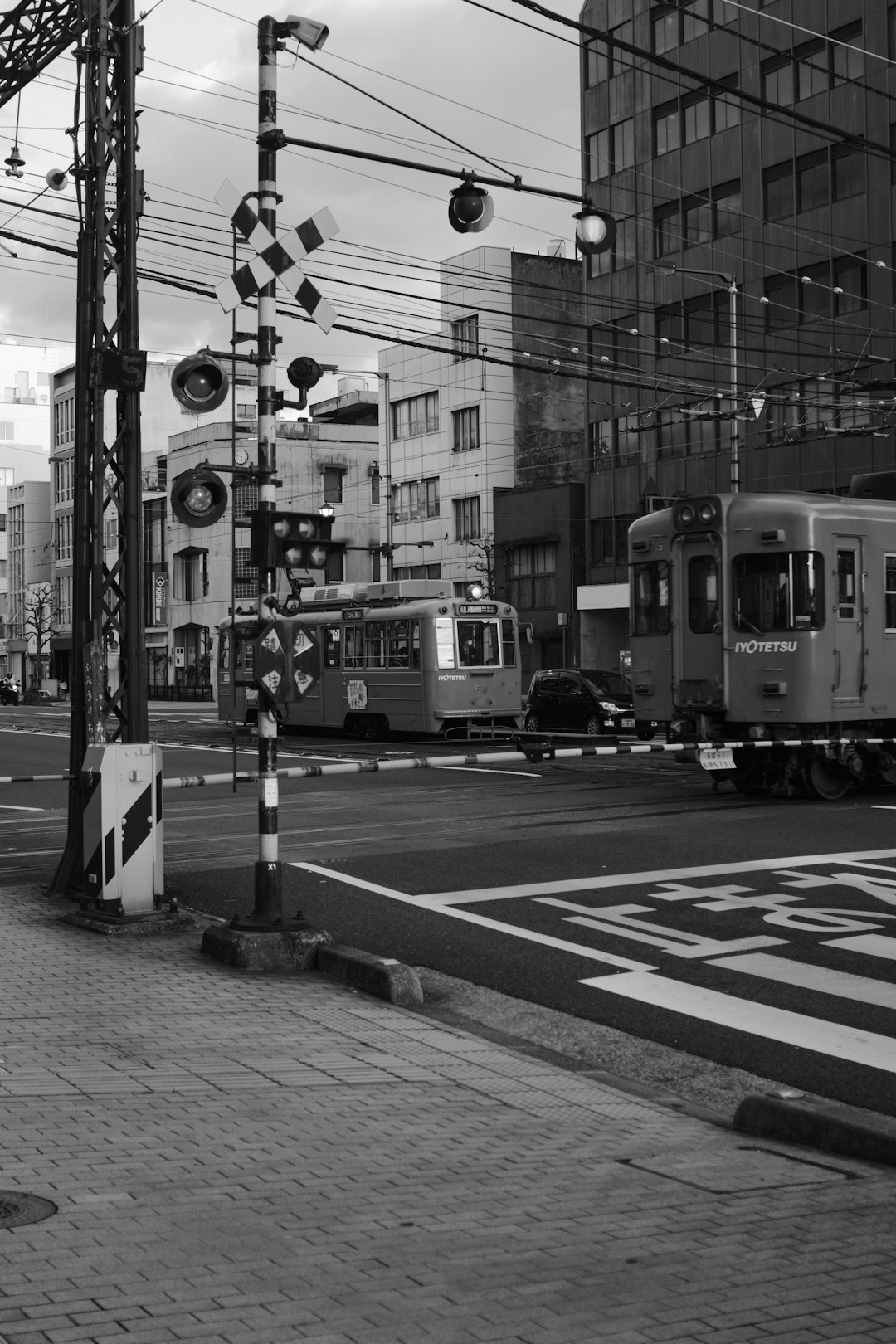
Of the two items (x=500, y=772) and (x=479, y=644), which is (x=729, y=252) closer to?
(x=479, y=644)

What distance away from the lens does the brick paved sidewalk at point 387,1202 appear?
164 inches

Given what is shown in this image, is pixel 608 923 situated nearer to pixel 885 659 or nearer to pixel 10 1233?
pixel 10 1233

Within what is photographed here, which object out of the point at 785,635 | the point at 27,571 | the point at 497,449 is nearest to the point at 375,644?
the point at 785,635

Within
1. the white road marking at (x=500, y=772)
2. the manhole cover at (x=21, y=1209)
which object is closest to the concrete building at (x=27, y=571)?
the white road marking at (x=500, y=772)

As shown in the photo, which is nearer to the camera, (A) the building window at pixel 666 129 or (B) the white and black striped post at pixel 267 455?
(B) the white and black striped post at pixel 267 455

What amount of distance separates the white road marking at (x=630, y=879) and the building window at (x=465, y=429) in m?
51.0

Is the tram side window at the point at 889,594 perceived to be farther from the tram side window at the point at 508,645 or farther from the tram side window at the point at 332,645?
the tram side window at the point at 332,645

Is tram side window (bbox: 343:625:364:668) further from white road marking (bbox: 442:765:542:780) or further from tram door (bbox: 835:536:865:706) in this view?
tram door (bbox: 835:536:865:706)

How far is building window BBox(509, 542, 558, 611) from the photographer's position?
57.8 m

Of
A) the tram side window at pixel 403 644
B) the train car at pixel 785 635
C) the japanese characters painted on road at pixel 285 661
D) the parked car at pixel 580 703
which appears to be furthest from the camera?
the parked car at pixel 580 703

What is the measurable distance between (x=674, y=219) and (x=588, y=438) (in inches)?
321

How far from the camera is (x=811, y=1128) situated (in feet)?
19.7

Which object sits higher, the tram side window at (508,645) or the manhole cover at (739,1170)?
the tram side window at (508,645)

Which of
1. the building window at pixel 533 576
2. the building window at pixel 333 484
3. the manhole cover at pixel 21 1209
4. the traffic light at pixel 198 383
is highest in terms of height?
the building window at pixel 333 484
